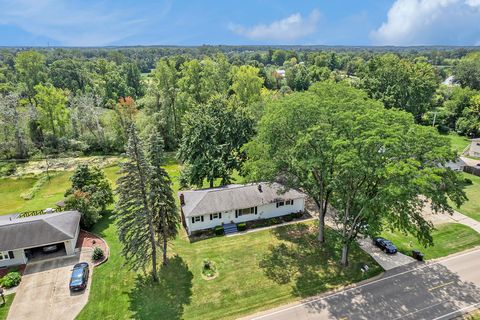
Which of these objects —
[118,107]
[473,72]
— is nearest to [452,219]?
[118,107]

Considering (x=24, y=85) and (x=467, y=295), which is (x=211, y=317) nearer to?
(x=467, y=295)

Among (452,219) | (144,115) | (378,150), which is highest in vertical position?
(378,150)

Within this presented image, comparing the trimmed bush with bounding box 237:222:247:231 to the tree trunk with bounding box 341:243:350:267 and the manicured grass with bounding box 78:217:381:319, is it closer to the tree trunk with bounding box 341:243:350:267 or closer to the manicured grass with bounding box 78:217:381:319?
the manicured grass with bounding box 78:217:381:319

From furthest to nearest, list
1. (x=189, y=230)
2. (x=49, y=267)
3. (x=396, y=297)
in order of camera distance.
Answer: (x=189, y=230), (x=49, y=267), (x=396, y=297)

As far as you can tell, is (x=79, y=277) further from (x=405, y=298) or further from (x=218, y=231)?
(x=405, y=298)

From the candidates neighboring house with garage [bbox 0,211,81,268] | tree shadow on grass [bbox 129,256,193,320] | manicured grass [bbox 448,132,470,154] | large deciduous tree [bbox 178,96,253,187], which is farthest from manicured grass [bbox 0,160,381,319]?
manicured grass [bbox 448,132,470,154]

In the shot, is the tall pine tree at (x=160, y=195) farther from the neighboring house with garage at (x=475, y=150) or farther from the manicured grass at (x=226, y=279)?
the neighboring house with garage at (x=475, y=150)

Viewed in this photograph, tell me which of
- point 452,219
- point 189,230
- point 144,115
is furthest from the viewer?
point 144,115
